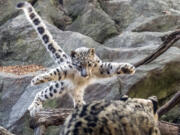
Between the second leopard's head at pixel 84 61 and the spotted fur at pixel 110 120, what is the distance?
2835mm

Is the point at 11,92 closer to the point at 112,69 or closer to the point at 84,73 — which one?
the point at 84,73

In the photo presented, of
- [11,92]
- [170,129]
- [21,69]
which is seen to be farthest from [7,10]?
[170,129]

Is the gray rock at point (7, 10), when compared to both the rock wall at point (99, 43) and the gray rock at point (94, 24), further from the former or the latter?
the gray rock at point (94, 24)

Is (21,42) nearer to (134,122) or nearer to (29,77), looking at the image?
(29,77)

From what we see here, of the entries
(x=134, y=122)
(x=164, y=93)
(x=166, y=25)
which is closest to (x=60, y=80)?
(x=164, y=93)

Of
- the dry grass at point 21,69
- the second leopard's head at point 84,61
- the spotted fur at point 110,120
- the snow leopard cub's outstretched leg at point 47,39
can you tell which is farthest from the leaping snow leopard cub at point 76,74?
the spotted fur at point 110,120

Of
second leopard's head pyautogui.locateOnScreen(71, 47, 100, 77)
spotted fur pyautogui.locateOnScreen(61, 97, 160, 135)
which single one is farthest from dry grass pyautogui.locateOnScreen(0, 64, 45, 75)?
spotted fur pyautogui.locateOnScreen(61, 97, 160, 135)

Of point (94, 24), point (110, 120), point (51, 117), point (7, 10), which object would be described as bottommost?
point (94, 24)

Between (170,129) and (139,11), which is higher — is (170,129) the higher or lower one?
the higher one

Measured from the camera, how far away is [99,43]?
8391mm

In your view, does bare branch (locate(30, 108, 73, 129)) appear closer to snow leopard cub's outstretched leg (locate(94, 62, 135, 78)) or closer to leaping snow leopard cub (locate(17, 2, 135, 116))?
leaping snow leopard cub (locate(17, 2, 135, 116))

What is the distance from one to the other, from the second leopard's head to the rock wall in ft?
3.36

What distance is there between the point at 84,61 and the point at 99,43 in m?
3.05

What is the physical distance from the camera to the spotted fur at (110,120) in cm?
215
